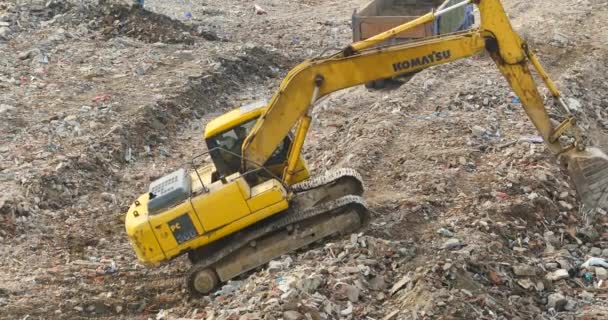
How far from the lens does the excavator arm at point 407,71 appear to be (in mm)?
8180

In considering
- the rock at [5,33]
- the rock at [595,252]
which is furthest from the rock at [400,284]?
the rock at [5,33]

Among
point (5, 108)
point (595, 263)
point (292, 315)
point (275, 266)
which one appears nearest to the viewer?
point (292, 315)

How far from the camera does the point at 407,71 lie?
27.7 ft

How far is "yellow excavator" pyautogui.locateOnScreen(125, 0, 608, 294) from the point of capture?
830 centimetres

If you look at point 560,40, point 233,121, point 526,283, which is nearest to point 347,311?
point 526,283

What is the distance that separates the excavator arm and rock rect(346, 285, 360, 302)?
1.66 m

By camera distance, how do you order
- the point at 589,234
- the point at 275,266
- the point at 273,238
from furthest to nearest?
1. the point at 589,234
2. the point at 273,238
3. the point at 275,266

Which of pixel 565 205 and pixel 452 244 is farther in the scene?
pixel 565 205

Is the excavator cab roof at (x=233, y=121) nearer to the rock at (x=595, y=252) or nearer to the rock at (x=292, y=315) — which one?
the rock at (x=292, y=315)

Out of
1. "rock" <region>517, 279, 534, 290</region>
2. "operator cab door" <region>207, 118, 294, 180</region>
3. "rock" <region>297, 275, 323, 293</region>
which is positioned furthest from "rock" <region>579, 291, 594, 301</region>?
"operator cab door" <region>207, 118, 294, 180</region>

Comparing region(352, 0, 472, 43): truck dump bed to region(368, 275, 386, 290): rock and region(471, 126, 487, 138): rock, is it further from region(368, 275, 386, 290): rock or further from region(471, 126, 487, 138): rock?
region(368, 275, 386, 290): rock

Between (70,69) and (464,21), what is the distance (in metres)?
7.64

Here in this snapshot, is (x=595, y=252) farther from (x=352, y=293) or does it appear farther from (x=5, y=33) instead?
(x=5, y=33)

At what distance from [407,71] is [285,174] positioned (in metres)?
1.72
